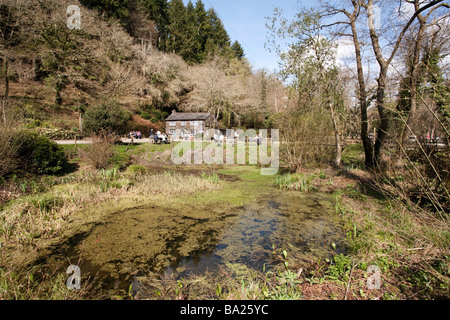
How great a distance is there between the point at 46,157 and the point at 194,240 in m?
9.17

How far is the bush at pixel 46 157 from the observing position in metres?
10.1

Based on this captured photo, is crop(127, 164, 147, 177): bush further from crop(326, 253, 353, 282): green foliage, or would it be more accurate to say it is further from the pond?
crop(326, 253, 353, 282): green foliage

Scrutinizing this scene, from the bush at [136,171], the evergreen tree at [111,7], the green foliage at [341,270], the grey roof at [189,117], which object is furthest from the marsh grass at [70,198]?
the evergreen tree at [111,7]

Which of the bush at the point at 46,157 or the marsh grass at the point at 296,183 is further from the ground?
the bush at the point at 46,157

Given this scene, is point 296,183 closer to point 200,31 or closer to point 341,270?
point 341,270

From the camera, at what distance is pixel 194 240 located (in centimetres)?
513

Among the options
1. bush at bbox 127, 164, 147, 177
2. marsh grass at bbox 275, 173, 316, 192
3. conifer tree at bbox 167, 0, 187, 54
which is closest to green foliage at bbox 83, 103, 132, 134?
bush at bbox 127, 164, 147, 177

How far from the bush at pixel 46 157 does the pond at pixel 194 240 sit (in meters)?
6.34

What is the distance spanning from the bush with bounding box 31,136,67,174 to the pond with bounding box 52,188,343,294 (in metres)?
6.34

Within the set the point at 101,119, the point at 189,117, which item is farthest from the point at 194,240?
the point at 189,117

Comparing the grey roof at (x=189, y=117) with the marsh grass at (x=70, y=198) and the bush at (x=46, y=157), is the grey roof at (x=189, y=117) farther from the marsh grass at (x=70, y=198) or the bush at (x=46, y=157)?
A: the bush at (x=46, y=157)

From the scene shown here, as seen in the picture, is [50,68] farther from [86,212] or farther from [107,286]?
[107,286]

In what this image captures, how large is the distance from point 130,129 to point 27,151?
1666 centimetres

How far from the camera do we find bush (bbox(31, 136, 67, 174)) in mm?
10078
